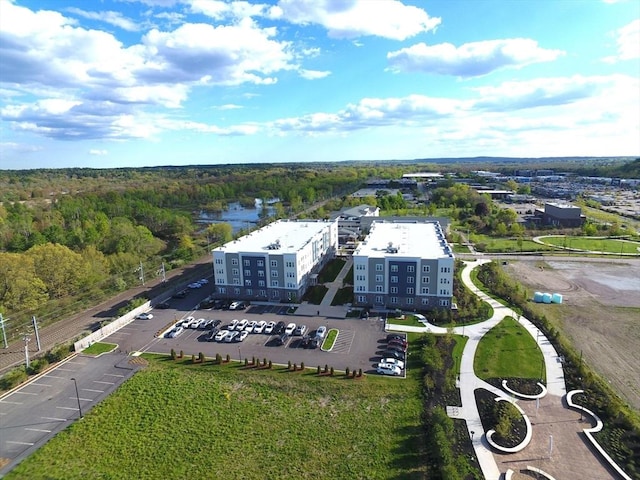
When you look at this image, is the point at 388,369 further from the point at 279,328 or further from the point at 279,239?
the point at 279,239

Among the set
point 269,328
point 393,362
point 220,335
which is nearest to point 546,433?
point 393,362

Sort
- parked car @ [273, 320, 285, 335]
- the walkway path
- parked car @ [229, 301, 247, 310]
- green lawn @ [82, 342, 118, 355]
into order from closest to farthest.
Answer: the walkway path, green lawn @ [82, 342, 118, 355], parked car @ [273, 320, 285, 335], parked car @ [229, 301, 247, 310]

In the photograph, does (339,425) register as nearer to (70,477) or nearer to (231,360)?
(231,360)

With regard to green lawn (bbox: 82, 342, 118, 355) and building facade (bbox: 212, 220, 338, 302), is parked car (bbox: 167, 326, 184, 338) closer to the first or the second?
green lawn (bbox: 82, 342, 118, 355)

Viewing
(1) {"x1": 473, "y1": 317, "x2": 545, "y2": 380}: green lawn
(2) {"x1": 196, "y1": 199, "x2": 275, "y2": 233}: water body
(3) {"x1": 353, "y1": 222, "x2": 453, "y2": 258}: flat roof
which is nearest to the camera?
(1) {"x1": 473, "y1": 317, "x2": 545, "y2": 380}: green lawn

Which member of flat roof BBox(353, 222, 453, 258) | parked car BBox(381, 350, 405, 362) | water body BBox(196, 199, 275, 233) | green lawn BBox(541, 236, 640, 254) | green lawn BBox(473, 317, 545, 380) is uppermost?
flat roof BBox(353, 222, 453, 258)

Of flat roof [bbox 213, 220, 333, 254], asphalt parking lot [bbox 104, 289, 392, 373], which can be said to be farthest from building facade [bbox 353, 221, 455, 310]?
flat roof [bbox 213, 220, 333, 254]

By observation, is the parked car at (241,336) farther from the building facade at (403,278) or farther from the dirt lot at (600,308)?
the dirt lot at (600,308)
